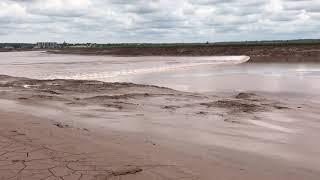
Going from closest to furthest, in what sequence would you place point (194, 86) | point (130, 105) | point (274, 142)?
1. point (274, 142)
2. point (130, 105)
3. point (194, 86)

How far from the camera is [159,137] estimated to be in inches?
347

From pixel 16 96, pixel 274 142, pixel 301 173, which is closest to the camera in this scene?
pixel 301 173

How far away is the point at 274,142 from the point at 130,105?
574cm

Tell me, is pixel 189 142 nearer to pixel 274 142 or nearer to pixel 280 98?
pixel 274 142

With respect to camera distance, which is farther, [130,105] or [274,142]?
[130,105]

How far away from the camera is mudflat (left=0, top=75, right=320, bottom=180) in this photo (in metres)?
6.34

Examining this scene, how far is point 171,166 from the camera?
21.4 ft

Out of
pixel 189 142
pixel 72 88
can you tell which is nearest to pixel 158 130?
pixel 189 142

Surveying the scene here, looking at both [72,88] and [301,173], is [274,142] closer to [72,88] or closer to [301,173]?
[301,173]

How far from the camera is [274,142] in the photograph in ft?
27.3

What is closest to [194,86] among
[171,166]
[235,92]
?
[235,92]

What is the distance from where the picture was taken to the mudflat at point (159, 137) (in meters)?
6.34

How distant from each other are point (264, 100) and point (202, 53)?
2474 inches

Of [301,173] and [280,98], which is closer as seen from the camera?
[301,173]
